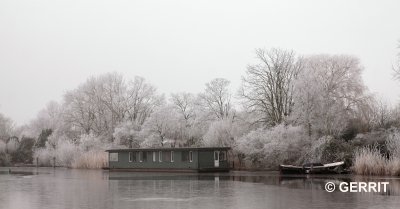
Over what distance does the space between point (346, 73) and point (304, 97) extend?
40.7 feet

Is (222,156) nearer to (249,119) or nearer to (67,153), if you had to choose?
(249,119)

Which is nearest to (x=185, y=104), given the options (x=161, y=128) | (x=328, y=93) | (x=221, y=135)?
(x=161, y=128)

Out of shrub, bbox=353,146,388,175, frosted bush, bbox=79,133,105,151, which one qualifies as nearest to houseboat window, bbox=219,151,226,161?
shrub, bbox=353,146,388,175

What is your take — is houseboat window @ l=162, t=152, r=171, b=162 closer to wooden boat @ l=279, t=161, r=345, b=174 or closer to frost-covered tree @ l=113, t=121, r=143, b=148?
wooden boat @ l=279, t=161, r=345, b=174

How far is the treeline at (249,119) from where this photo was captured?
5572 cm

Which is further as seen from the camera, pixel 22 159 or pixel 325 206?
pixel 22 159

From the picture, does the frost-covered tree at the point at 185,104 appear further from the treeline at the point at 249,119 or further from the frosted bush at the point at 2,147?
the frosted bush at the point at 2,147

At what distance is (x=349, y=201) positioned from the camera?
942 inches

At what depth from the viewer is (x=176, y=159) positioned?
60812 mm

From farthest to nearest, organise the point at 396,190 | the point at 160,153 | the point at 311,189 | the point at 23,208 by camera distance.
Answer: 1. the point at 160,153
2. the point at 311,189
3. the point at 396,190
4. the point at 23,208

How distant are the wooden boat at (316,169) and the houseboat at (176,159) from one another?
1110 cm

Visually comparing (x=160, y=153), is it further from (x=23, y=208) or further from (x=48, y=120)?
(x=48, y=120)

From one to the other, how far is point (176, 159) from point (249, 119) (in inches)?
479

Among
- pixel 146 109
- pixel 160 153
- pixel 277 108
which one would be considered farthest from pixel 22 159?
pixel 277 108
